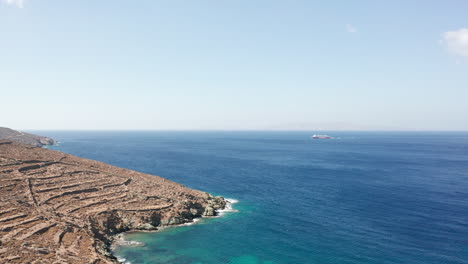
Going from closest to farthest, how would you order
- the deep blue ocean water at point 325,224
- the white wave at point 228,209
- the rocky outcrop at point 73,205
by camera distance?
the rocky outcrop at point 73,205
the deep blue ocean water at point 325,224
the white wave at point 228,209

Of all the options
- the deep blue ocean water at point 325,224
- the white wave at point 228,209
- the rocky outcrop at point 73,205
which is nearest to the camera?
the rocky outcrop at point 73,205

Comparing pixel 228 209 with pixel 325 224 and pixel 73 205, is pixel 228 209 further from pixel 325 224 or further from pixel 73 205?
pixel 73 205

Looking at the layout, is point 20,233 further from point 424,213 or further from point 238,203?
point 424,213

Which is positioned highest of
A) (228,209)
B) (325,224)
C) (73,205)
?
(73,205)

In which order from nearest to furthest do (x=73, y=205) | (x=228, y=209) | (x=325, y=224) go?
(x=73, y=205), (x=325, y=224), (x=228, y=209)

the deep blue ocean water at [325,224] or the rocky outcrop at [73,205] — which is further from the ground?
the rocky outcrop at [73,205]

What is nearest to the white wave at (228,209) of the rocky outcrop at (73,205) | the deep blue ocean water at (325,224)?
the rocky outcrop at (73,205)

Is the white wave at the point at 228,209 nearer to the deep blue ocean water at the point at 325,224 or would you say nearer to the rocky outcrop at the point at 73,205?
the rocky outcrop at the point at 73,205

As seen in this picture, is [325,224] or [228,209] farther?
[228,209]

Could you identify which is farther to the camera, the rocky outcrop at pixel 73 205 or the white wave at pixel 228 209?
the white wave at pixel 228 209

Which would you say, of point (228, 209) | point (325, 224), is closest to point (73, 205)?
point (228, 209)
